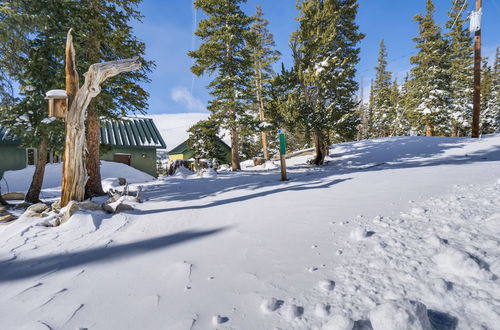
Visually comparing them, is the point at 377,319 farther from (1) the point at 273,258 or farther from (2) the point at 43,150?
(2) the point at 43,150

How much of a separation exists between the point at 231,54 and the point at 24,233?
1426 centimetres

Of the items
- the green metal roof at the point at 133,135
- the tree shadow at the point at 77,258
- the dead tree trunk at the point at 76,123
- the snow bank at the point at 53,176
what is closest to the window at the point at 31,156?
the snow bank at the point at 53,176

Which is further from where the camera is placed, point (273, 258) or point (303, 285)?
point (273, 258)

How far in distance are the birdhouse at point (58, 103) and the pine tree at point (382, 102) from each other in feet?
130

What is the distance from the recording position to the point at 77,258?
2.96m

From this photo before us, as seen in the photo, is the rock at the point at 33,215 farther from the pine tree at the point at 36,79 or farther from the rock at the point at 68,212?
the pine tree at the point at 36,79

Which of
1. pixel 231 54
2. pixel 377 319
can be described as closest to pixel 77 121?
pixel 377 319

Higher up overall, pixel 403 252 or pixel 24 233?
pixel 403 252

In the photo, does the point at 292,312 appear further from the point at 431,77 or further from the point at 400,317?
the point at 431,77

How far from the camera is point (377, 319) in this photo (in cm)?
145

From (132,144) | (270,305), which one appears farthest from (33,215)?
(132,144)

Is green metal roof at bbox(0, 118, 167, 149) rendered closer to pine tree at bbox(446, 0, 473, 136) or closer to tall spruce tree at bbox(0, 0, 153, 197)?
tall spruce tree at bbox(0, 0, 153, 197)

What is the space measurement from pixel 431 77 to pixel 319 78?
17145 mm

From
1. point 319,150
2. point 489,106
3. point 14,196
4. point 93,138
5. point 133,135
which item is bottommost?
point 14,196
